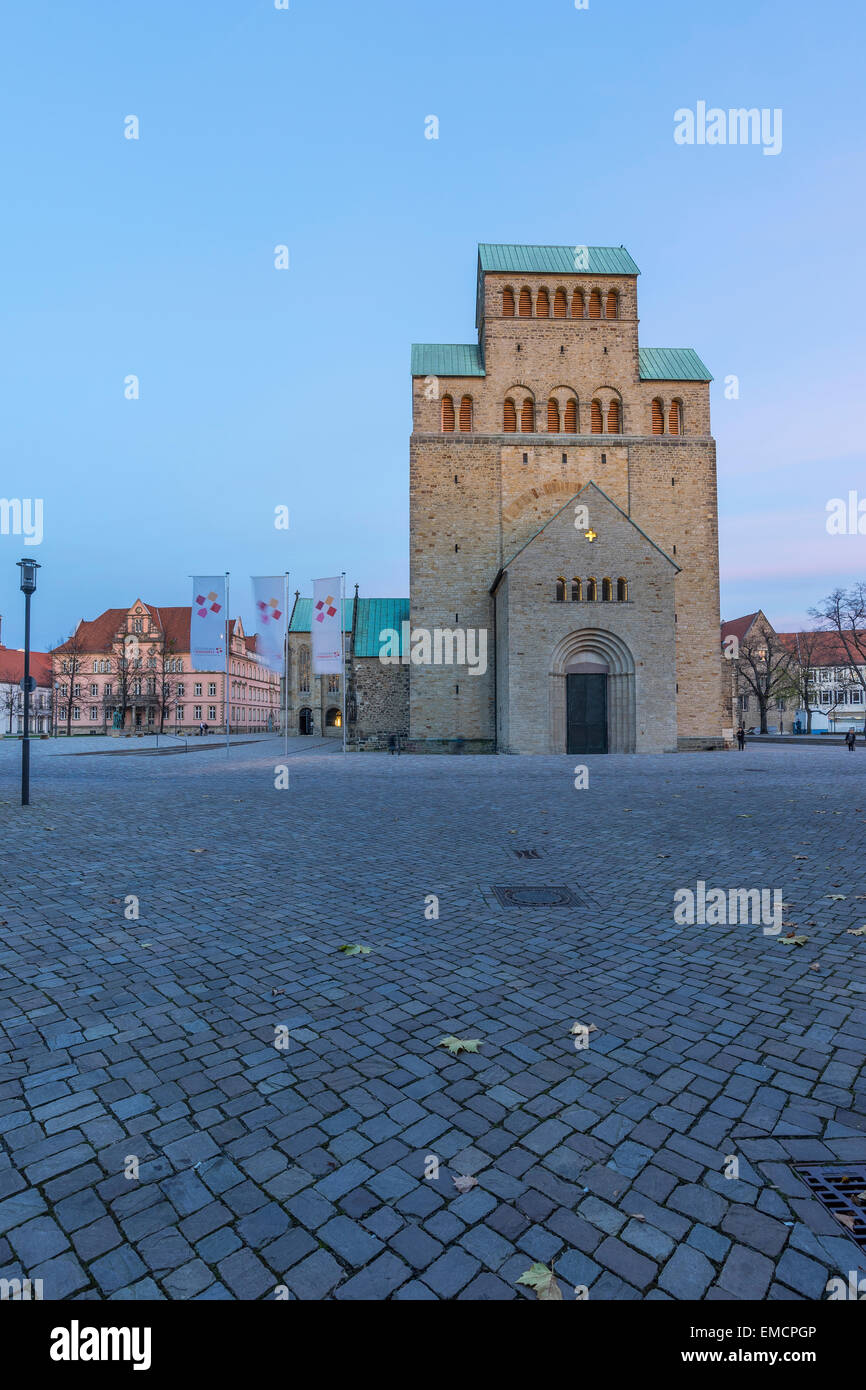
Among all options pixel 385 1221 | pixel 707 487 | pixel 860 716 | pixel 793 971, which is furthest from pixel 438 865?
pixel 860 716

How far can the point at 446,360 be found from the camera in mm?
36844

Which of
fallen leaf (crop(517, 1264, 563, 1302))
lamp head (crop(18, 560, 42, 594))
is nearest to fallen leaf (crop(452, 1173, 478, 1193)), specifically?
fallen leaf (crop(517, 1264, 563, 1302))

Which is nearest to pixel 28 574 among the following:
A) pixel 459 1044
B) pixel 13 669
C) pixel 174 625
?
pixel 459 1044

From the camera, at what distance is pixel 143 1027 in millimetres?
3613

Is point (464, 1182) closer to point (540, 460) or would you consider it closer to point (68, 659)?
point (540, 460)

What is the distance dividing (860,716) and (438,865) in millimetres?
87608

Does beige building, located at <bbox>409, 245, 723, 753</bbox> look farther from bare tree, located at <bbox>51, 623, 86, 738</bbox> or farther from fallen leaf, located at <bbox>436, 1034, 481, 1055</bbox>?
bare tree, located at <bbox>51, 623, 86, 738</bbox>

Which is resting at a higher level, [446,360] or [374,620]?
[446,360]

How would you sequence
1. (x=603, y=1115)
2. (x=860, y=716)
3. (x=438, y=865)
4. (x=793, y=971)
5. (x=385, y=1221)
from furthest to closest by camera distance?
(x=860, y=716) → (x=438, y=865) → (x=793, y=971) → (x=603, y=1115) → (x=385, y=1221)

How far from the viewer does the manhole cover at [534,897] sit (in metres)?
5.88

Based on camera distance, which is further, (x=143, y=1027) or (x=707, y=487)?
(x=707, y=487)

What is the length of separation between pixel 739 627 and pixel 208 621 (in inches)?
2656

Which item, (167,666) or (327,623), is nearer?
(327,623)
